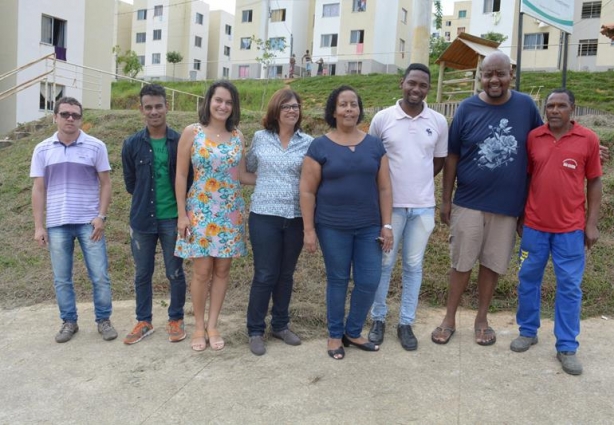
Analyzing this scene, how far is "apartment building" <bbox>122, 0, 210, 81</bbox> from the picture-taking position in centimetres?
4222

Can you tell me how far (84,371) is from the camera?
3459mm

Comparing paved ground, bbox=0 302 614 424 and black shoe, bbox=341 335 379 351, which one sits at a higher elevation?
black shoe, bbox=341 335 379 351

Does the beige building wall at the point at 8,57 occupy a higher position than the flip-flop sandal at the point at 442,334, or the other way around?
the beige building wall at the point at 8,57

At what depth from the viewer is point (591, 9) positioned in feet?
95.1

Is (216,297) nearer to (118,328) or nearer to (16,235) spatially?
(118,328)

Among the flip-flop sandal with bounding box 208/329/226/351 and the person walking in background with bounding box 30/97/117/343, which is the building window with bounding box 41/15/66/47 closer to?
the person walking in background with bounding box 30/97/117/343

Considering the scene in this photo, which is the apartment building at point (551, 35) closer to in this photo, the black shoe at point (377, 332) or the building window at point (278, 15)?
the building window at point (278, 15)

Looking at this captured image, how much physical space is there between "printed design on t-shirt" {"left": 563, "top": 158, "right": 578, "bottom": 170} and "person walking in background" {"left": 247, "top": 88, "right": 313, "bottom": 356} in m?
1.72

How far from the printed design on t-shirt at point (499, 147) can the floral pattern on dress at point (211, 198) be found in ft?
5.64

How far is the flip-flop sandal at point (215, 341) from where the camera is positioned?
376 centimetres

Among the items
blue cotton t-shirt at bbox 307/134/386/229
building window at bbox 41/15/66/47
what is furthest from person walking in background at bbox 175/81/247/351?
building window at bbox 41/15/66/47

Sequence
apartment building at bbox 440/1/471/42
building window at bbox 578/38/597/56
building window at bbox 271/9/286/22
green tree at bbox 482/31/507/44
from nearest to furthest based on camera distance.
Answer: building window at bbox 578/38/597/56 → green tree at bbox 482/31/507/44 → building window at bbox 271/9/286/22 → apartment building at bbox 440/1/471/42

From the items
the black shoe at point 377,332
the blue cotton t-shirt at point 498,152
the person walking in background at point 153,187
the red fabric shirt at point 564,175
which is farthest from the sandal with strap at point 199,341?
the red fabric shirt at point 564,175

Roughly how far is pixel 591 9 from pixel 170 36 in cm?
3016
